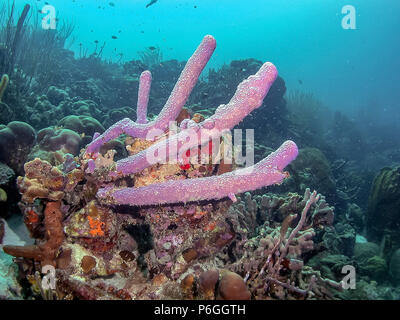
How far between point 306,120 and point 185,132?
1481 cm

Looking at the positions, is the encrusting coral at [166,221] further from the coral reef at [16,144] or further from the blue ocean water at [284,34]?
the blue ocean water at [284,34]

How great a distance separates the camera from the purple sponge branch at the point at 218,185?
91.4 inches

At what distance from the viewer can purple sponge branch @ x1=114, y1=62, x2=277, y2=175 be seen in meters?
2.31

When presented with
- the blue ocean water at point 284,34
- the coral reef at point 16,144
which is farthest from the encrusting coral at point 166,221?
the blue ocean water at point 284,34

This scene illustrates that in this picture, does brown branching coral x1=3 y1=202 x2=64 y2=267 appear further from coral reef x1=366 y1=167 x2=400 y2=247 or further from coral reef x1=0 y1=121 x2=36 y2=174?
coral reef x1=366 y1=167 x2=400 y2=247

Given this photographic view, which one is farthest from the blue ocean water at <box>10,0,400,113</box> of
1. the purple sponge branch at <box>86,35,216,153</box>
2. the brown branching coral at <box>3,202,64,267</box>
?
the brown branching coral at <box>3,202,64,267</box>

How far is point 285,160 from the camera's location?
2.42 m

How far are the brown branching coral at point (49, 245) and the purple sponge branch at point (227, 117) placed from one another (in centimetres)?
104

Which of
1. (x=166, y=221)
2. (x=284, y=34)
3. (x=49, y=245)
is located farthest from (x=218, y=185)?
(x=284, y=34)

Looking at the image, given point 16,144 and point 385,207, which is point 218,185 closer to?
point 16,144

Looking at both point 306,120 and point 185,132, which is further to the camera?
point 306,120
